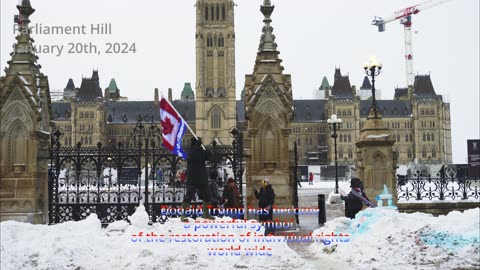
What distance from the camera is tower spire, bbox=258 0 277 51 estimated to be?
49.5 feet

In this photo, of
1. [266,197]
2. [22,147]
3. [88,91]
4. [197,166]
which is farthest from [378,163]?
[88,91]

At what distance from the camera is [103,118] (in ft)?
402

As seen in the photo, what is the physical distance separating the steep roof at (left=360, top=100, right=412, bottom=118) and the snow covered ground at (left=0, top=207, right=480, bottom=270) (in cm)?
11833

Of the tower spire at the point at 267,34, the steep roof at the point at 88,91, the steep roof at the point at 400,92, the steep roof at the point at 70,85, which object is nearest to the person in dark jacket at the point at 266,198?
the tower spire at the point at 267,34

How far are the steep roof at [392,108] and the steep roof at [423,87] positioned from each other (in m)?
3.74

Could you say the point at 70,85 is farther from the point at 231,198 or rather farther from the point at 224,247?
the point at 224,247

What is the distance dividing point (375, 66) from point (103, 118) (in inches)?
4312

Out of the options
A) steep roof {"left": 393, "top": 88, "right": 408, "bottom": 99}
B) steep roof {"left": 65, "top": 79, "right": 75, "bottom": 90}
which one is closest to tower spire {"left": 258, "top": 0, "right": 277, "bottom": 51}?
steep roof {"left": 393, "top": 88, "right": 408, "bottom": 99}

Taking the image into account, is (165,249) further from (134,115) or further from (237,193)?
(134,115)

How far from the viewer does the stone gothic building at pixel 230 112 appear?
11038 centimetres

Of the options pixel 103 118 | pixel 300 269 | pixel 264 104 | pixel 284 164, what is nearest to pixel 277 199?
pixel 284 164

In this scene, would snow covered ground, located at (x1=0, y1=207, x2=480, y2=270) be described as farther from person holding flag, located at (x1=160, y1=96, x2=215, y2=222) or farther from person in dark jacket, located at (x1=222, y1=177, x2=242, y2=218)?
person in dark jacket, located at (x1=222, y1=177, x2=242, y2=218)

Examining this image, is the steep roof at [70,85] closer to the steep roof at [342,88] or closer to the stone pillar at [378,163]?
the steep roof at [342,88]

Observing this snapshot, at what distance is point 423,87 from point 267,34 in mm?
117346
